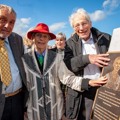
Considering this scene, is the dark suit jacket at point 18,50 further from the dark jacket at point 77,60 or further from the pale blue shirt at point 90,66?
the pale blue shirt at point 90,66

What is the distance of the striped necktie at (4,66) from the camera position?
9.02 feet

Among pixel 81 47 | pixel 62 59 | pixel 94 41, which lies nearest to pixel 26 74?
pixel 62 59

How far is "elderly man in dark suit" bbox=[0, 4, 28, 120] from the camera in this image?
9.09 ft

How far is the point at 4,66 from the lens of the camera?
9.18ft

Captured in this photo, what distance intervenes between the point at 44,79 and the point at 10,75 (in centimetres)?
45

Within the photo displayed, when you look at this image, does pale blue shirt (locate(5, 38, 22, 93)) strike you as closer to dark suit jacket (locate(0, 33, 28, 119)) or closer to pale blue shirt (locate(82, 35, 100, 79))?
dark suit jacket (locate(0, 33, 28, 119))

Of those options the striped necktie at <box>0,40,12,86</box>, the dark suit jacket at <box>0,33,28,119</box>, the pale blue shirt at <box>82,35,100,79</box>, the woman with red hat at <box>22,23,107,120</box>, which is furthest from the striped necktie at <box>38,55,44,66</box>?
the pale blue shirt at <box>82,35,100,79</box>

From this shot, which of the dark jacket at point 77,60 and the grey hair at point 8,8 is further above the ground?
the grey hair at point 8,8

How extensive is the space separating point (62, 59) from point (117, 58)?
40.6 inches

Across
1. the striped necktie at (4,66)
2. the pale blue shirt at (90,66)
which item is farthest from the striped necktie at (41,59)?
the pale blue shirt at (90,66)

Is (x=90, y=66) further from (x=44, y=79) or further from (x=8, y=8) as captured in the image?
(x=8, y=8)

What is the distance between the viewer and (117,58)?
229cm

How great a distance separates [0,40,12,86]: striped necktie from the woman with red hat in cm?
26

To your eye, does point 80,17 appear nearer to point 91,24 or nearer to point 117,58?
point 91,24
